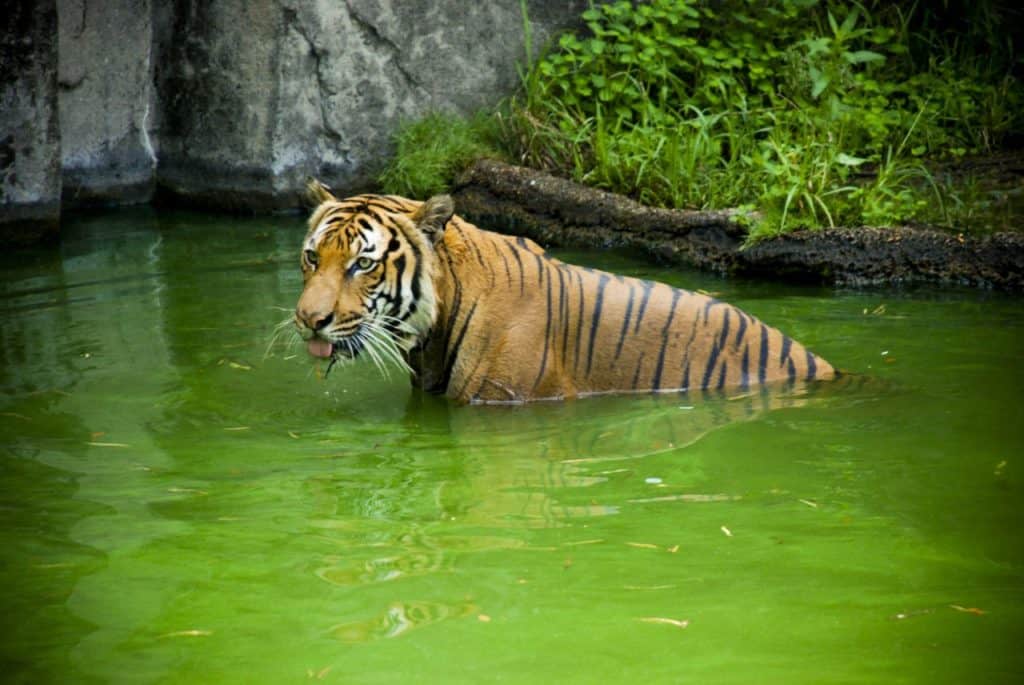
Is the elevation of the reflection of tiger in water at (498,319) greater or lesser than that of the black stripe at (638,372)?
greater

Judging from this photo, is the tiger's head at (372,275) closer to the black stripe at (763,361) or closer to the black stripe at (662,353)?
the black stripe at (662,353)

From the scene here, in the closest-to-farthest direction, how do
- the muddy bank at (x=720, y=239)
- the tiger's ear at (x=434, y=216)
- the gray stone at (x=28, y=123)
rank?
1. the tiger's ear at (x=434, y=216)
2. the muddy bank at (x=720, y=239)
3. the gray stone at (x=28, y=123)

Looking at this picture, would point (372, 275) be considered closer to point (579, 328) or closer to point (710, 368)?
point (579, 328)

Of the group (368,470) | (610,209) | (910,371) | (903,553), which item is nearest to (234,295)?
(610,209)

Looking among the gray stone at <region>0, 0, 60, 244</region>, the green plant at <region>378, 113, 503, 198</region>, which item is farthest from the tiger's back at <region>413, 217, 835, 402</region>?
the gray stone at <region>0, 0, 60, 244</region>

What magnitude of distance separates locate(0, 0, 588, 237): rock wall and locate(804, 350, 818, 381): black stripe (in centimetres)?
472

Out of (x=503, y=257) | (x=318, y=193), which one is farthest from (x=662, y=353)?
(x=318, y=193)

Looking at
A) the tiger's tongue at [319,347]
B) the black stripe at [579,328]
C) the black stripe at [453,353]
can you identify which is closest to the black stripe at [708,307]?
the black stripe at [579,328]

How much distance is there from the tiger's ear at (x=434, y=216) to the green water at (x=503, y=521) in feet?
2.03

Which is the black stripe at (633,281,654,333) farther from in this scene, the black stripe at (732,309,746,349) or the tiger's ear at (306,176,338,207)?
the tiger's ear at (306,176,338,207)

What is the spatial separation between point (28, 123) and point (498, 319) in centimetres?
420

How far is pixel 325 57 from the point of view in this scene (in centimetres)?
898

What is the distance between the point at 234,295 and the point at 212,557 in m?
3.53

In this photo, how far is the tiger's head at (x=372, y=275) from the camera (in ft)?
15.2
